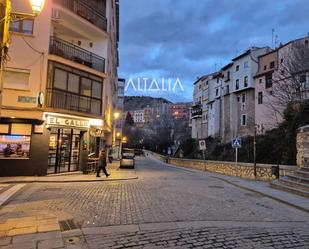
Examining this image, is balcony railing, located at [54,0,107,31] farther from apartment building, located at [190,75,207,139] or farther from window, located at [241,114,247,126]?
apartment building, located at [190,75,207,139]

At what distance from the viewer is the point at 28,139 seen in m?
18.6

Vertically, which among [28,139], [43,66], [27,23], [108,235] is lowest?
[108,235]

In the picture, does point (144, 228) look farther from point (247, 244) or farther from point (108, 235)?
point (247, 244)

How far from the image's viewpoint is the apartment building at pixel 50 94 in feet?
59.7

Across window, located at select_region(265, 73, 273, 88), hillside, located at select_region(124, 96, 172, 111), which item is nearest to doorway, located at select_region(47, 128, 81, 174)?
window, located at select_region(265, 73, 273, 88)

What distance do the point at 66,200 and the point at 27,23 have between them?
12814 mm

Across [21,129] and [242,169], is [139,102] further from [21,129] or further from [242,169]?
[21,129]

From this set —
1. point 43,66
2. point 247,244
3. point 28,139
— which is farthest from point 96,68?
point 247,244

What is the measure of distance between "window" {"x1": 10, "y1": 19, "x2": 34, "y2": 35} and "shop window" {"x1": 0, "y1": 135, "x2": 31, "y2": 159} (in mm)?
6200

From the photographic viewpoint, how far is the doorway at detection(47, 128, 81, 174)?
66.0 ft

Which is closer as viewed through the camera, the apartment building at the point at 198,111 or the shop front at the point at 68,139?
the shop front at the point at 68,139

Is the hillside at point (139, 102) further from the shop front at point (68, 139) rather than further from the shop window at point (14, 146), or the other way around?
the shop window at point (14, 146)

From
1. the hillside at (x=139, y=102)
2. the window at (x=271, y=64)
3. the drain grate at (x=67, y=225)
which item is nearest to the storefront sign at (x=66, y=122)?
the drain grate at (x=67, y=225)

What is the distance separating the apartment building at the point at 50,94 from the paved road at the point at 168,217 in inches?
246
